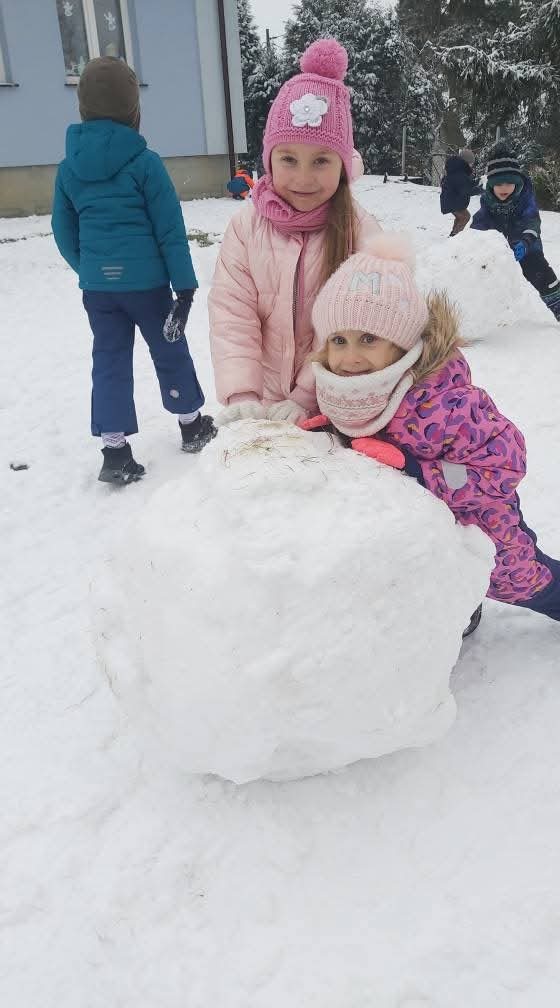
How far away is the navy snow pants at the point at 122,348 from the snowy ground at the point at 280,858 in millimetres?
1246

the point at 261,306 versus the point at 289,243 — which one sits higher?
the point at 289,243

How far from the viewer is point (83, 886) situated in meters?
1.63

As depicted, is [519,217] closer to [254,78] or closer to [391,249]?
[391,249]

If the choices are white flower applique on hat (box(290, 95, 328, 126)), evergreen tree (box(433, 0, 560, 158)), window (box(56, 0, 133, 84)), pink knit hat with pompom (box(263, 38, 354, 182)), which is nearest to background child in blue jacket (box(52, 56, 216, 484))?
Answer: pink knit hat with pompom (box(263, 38, 354, 182))

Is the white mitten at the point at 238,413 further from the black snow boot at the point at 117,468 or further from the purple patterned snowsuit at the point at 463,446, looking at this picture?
the black snow boot at the point at 117,468

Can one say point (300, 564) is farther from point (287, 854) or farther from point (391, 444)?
point (287, 854)

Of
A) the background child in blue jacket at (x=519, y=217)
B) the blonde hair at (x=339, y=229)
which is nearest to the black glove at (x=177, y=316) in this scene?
the blonde hair at (x=339, y=229)

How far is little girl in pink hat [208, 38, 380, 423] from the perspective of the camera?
204 centimetres

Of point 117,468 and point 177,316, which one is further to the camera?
point 117,468

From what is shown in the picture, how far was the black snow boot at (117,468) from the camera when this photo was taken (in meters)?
3.62

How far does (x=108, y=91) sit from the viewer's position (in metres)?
3.12

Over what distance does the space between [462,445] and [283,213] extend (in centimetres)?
94

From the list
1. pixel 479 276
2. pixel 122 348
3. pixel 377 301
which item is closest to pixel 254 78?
pixel 479 276

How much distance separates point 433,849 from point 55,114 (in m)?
12.0
